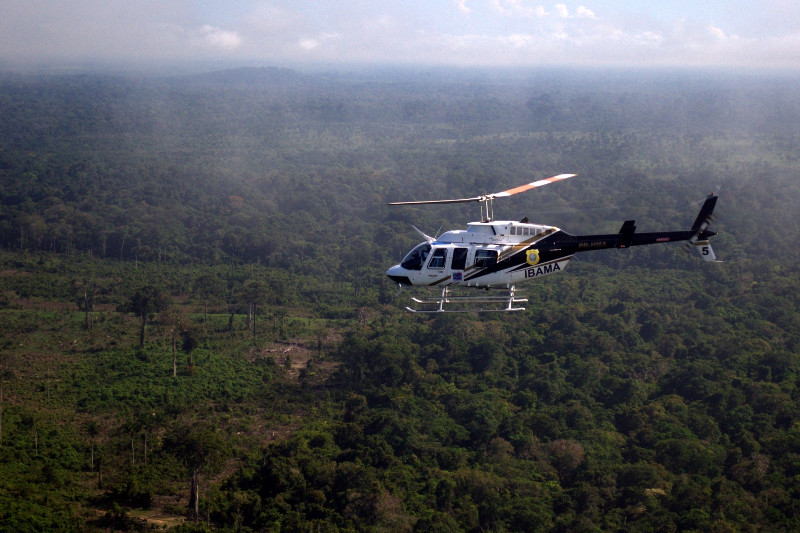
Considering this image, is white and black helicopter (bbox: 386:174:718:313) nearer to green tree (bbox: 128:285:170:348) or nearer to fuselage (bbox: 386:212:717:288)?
fuselage (bbox: 386:212:717:288)

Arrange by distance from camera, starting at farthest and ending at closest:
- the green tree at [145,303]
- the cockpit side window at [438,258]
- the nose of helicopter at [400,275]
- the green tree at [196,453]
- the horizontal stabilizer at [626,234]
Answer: the green tree at [145,303] → the green tree at [196,453] → the nose of helicopter at [400,275] → the cockpit side window at [438,258] → the horizontal stabilizer at [626,234]

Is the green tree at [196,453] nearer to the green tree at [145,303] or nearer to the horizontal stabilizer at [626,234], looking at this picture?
the green tree at [145,303]

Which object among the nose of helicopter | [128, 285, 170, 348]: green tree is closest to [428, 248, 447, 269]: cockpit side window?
the nose of helicopter

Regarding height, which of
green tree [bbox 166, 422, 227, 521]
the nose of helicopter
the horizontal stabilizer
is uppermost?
the horizontal stabilizer

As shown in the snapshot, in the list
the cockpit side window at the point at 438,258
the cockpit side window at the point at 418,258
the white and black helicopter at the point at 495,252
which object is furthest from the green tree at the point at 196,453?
the cockpit side window at the point at 438,258

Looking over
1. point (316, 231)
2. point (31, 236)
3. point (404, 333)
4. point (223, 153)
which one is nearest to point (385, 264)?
point (316, 231)

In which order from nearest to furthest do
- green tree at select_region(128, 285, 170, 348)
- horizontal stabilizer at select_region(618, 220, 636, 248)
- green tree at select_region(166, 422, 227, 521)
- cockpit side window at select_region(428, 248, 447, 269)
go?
horizontal stabilizer at select_region(618, 220, 636, 248) < cockpit side window at select_region(428, 248, 447, 269) < green tree at select_region(166, 422, 227, 521) < green tree at select_region(128, 285, 170, 348)

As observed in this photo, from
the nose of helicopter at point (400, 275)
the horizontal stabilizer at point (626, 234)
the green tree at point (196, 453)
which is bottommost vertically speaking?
the green tree at point (196, 453)

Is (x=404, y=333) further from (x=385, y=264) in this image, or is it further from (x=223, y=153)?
(x=223, y=153)

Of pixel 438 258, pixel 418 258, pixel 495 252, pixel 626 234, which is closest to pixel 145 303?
pixel 418 258
